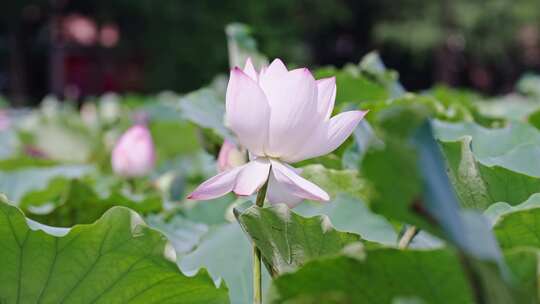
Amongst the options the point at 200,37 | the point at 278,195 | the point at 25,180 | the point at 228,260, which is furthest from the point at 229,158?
the point at 200,37

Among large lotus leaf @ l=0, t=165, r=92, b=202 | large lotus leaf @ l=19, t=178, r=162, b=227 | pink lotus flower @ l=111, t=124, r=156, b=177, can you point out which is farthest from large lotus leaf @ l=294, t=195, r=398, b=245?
large lotus leaf @ l=0, t=165, r=92, b=202

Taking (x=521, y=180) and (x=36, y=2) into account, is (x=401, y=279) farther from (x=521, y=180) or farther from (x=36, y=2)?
(x=36, y=2)

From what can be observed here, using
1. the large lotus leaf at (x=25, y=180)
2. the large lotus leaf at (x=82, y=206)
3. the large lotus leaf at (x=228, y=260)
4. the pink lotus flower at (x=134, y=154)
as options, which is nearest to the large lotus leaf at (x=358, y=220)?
the large lotus leaf at (x=228, y=260)

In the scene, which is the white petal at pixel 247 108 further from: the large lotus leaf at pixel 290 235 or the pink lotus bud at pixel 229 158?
the pink lotus bud at pixel 229 158

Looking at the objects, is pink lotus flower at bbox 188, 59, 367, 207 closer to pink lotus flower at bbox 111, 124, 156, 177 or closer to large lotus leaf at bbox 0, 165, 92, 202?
pink lotus flower at bbox 111, 124, 156, 177

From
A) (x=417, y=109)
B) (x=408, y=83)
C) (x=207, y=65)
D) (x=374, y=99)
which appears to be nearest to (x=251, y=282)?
(x=417, y=109)
